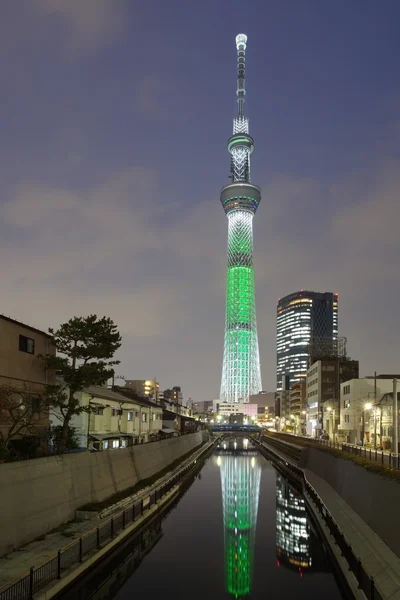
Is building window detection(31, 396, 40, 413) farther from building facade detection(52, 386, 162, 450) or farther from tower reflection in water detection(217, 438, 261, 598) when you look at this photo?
tower reflection in water detection(217, 438, 261, 598)

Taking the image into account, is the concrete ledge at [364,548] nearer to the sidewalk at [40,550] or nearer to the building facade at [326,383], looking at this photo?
the sidewalk at [40,550]

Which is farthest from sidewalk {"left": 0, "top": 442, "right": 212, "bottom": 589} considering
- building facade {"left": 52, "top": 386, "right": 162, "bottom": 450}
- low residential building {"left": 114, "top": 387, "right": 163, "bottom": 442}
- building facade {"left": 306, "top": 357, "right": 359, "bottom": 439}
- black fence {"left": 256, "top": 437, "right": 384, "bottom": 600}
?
building facade {"left": 306, "top": 357, "right": 359, "bottom": 439}

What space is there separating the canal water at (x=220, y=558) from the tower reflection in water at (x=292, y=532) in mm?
47

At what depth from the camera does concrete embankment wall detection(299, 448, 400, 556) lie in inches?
768

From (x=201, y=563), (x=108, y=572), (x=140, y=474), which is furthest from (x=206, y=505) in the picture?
(x=108, y=572)

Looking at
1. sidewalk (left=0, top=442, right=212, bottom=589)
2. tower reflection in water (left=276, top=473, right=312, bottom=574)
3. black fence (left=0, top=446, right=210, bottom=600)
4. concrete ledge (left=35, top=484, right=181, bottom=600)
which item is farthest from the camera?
tower reflection in water (left=276, top=473, right=312, bottom=574)

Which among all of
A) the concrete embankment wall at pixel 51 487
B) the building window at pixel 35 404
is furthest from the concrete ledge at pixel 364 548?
the building window at pixel 35 404

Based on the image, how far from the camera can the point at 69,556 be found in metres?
18.9

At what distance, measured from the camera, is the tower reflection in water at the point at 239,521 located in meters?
22.5

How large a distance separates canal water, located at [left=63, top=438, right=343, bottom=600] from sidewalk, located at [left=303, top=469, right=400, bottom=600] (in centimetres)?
180

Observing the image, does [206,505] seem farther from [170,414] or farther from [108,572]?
[170,414]

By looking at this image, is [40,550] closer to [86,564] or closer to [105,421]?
[86,564]

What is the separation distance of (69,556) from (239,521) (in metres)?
18.2

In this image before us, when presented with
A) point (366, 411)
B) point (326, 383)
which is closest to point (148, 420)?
point (366, 411)
